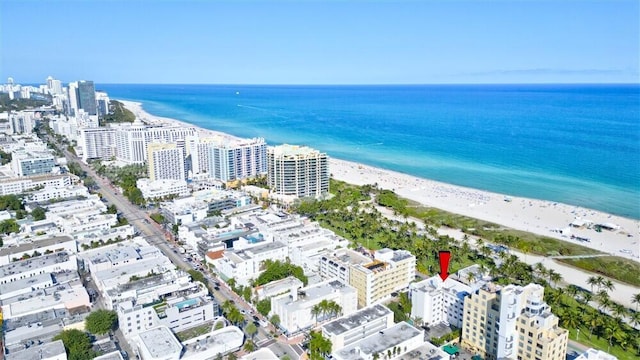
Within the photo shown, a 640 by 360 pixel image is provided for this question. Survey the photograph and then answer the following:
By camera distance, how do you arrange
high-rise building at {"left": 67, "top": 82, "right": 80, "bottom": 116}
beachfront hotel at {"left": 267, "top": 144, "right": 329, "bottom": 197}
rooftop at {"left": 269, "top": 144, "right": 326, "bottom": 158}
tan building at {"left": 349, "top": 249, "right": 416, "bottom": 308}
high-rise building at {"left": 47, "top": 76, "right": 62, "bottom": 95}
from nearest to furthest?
tan building at {"left": 349, "top": 249, "right": 416, "bottom": 308}, beachfront hotel at {"left": 267, "top": 144, "right": 329, "bottom": 197}, rooftop at {"left": 269, "top": 144, "right": 326, "bottom": 158}, high-rise building at {"left": 67, "top": 82, "right": 80, "bottom": 116}, high-rise building at {"left": 47, "top": 76, "right": 62, "bottom": 95}

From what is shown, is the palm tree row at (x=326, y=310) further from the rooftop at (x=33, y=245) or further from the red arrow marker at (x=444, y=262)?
the rooftop at (x=33, y=245)

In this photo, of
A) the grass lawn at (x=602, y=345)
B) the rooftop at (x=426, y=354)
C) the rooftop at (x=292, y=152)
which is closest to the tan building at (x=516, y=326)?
the rooftop at (x=426, y=354)

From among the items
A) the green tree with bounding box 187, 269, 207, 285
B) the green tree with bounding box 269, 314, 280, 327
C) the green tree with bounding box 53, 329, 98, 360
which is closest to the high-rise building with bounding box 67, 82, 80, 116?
the green tree with bounding box 187, 269, 207, 285

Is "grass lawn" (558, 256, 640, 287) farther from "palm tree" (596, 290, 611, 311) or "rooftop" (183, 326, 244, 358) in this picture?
"rooftop" (183, 326, 244, 358)

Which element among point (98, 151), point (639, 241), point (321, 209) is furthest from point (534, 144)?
point (98, 151)

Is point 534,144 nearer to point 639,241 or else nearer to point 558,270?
point 639,241

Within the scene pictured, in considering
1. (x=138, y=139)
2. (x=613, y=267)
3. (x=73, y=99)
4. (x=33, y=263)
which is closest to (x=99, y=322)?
(x=33, y=263)
